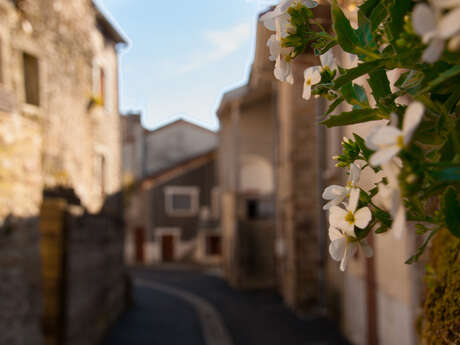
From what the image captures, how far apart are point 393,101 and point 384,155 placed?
29 centimetres

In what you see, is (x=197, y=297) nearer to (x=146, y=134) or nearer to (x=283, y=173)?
(x=283, y=173)

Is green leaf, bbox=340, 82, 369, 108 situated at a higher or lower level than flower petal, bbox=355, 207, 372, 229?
higher

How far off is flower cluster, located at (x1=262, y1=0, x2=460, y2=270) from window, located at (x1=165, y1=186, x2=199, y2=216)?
23.5 meters

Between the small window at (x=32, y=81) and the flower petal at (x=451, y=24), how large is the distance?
7.72 metres

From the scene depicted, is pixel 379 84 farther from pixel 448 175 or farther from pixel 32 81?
pixel 32 81

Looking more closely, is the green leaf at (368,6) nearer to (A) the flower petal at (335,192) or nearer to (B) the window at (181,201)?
(A) the flower petal at (335,192)

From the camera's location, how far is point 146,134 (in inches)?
1018

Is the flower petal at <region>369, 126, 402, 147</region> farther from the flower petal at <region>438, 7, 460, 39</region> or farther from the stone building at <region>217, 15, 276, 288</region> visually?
the stone building at <region>217, 15, 276, 288</region>

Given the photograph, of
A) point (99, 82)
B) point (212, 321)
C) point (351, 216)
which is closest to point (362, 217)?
point (351, 216)

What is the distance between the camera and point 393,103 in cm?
85

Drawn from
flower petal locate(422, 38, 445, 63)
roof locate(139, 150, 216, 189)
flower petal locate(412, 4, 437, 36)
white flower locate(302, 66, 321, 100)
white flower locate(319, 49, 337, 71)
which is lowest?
flower petal locate(422, 38, 445, 63)

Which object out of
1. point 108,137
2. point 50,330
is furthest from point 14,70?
point 108,137

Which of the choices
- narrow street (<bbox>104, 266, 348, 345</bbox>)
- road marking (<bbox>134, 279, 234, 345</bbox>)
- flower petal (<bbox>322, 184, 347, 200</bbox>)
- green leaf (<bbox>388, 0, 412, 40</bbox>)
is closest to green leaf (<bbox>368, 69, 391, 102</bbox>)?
green leaf (<bbox>388, 0, 412, 40</bbox>)

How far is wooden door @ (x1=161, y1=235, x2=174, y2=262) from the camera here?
23.9 meters
